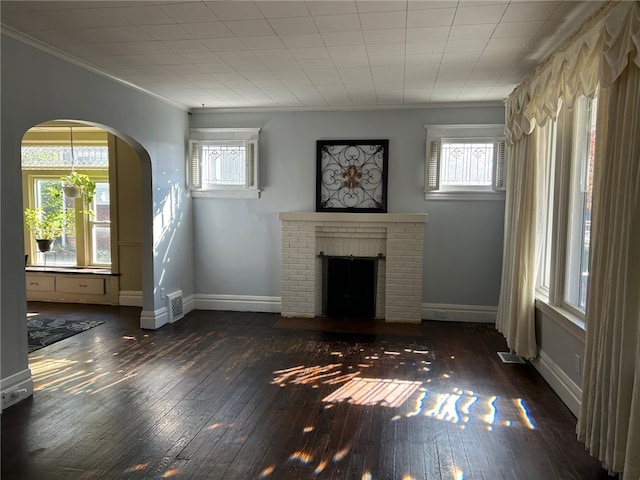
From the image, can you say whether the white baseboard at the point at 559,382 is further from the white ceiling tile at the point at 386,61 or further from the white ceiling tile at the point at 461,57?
the white ceiling tile at the point at 386,61

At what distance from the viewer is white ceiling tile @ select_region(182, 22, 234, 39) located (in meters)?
3.04

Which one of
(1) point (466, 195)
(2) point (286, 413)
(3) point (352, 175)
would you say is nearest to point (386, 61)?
(3) point (352, 175)

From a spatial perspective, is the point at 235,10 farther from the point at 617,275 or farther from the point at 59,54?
the point at 617,275

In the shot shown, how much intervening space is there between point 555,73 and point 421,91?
1.76 meters

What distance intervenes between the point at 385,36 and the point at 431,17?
422 mm

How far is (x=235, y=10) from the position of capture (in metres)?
2.81

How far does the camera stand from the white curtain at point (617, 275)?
2158 millimetres

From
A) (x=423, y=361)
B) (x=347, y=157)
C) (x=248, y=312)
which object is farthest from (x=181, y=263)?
(x=423, y=361)

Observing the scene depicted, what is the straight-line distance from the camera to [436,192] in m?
5.66

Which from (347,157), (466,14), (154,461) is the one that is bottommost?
(154,461)

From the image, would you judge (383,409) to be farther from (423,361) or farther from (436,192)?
(436,192)

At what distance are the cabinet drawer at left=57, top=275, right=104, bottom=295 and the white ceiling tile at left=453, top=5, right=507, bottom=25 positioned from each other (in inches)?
229

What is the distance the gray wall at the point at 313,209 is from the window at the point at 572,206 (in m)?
1.84

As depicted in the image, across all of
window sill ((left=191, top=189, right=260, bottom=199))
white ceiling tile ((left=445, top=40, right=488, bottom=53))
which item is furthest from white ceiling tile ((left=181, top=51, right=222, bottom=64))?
window sill ((left=191, top=189, right=260, bottom=199))
